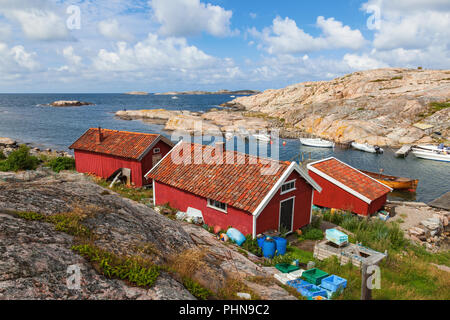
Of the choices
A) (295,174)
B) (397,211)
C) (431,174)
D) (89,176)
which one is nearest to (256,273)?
(295,174)

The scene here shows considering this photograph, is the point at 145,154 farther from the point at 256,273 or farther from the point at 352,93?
the point at 352,93

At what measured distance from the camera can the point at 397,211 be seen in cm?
2431

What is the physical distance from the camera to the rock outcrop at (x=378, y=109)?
194ft

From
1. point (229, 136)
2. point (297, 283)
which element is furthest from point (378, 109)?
point (297, 283)

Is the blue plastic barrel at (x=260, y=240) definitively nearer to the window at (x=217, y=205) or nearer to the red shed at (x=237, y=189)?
the red shed at (x=237, y=189)

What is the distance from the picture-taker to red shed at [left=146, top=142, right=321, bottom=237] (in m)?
15.2

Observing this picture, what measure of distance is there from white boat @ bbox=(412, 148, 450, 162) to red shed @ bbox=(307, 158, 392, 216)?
3116cm

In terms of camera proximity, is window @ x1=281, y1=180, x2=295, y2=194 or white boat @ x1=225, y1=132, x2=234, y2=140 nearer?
window @ x1=281, y1=180, x2=295, y2=194

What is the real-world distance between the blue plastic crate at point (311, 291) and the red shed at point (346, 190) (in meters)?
13.8

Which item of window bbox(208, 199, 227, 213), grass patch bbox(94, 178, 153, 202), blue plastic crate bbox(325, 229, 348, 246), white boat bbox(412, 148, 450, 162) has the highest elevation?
window bbox(208, 199, 227, 213)

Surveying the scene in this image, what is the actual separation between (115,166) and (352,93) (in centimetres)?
7786

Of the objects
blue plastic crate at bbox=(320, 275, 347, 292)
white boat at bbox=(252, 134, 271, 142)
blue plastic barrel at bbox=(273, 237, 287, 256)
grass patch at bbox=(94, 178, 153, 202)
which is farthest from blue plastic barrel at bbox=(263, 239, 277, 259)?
white boat at bbox=(252, 134, 271, 142)

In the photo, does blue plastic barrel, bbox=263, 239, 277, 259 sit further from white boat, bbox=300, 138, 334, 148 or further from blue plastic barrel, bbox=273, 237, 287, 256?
white boat, bbox=300, 138, 334, 148
